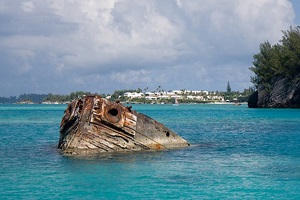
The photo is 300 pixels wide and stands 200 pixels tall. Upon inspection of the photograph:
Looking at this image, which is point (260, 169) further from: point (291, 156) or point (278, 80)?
point (278, 80)

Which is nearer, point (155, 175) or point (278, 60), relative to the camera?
point (155, 175)

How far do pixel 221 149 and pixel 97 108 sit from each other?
777 centimetres

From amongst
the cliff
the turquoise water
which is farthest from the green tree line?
the turquoise water

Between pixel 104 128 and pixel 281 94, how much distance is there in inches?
3462

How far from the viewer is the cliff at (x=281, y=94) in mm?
103125

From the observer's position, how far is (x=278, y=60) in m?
107

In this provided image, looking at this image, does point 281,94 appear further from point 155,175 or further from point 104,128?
point 155,175

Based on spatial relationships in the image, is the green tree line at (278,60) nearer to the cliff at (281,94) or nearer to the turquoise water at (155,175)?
the cliff at (281,94)

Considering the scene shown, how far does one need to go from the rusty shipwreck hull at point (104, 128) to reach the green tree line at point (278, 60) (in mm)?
79792

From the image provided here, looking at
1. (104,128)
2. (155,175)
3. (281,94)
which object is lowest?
(155,175)

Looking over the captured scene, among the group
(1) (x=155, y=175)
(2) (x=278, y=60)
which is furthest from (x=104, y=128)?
(2) (x=278, y=60)

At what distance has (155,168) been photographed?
20859mm

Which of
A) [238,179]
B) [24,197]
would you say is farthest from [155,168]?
[24,197]

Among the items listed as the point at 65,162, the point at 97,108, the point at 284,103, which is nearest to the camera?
the point at 65,162
